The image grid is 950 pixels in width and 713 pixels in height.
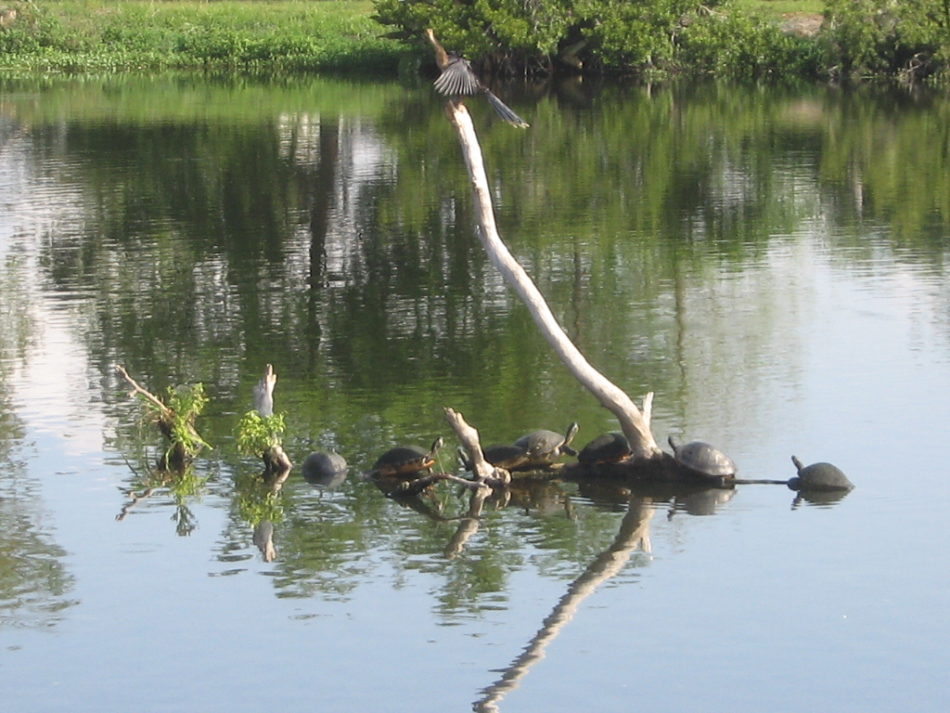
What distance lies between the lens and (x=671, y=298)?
20938 millimetres

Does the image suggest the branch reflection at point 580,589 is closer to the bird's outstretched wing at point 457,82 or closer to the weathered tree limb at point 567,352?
the weathered tree limb at point 567,352

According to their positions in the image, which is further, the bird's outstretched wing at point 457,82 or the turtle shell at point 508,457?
the turtle shell at point 508,457

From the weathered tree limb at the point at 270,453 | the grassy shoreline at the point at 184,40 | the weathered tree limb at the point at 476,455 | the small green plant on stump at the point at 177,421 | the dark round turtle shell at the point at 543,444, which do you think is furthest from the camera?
the grassy shoreline at the point at 184,40

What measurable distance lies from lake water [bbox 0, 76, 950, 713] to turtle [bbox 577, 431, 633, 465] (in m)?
0.24

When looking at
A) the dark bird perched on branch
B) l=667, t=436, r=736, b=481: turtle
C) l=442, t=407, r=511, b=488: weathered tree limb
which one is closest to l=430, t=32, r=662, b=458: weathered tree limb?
l=667, t=436, r=736, b=481: turtle

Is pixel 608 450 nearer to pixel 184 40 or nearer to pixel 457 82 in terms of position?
pixel 457 82

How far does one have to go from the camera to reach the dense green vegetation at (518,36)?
53.4m

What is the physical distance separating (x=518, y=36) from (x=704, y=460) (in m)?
43.3

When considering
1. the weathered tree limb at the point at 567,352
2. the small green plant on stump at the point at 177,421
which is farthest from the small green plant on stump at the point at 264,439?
the weathered tree limb at the point at 567,352

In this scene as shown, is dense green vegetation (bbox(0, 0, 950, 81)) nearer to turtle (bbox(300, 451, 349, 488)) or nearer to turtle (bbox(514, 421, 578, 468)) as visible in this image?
turtle (bbox(514, 421, 578, 468))

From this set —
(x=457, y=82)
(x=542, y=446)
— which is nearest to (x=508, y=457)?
(x=542, y=446)

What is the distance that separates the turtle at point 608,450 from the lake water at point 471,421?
24 centimetres

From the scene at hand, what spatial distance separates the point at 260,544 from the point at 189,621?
1551 millimetres

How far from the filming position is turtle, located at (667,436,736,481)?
13.4m
